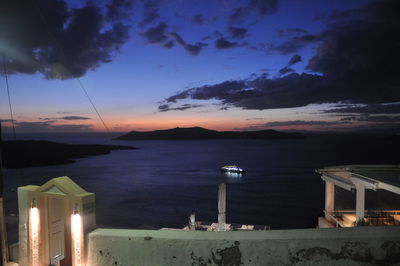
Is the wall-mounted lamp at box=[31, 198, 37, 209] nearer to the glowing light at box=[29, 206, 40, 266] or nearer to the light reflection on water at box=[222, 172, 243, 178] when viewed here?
the glowing light at box=[29, 206, 40, 266]

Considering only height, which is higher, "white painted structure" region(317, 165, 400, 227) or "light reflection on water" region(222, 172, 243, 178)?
"white painted structure" region(317, 165, 400, 227)

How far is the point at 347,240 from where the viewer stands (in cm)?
274

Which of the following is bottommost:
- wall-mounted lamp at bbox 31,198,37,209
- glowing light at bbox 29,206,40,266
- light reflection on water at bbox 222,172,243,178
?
light reflection on water at bbox 222,172,243,178

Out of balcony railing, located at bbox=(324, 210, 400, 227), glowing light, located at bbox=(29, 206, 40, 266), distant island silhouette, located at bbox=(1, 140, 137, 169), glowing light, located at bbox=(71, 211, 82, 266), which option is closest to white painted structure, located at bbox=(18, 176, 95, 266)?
glowing light, located at bbox=(29, 206, 40, 266)

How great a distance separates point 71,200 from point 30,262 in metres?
1.27

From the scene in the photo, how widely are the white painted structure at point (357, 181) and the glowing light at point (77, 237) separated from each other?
804 cm

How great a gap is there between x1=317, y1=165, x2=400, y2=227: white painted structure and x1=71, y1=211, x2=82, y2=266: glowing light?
26.4 ft

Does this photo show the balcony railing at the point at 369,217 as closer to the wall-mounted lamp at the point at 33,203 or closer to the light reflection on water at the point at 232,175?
the wall-mounted lamp at the point at 33,203

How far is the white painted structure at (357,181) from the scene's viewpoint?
9.06 m

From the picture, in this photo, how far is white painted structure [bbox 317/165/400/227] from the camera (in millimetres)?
9062

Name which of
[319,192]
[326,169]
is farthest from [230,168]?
[326,169]

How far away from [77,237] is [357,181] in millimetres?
9472

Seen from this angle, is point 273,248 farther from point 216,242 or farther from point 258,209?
point 258,209

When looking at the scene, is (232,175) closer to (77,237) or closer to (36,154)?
(77,237)
